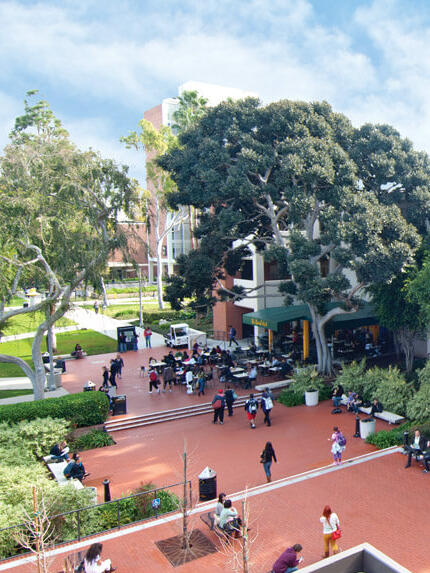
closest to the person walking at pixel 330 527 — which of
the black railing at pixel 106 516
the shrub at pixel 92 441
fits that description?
the black railing at pixel 106 516

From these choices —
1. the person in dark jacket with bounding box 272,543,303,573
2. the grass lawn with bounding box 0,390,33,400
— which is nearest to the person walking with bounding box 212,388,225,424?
the person in dark jacket with bounding box 272,543,303,573

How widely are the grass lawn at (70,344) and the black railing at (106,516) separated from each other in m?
19.7

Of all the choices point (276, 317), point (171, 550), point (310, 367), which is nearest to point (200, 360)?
point (276, 317)

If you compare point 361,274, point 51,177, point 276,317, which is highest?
point 51,177

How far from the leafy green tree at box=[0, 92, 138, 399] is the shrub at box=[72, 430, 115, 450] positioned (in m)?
3.16

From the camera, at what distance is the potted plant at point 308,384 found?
66.1ft

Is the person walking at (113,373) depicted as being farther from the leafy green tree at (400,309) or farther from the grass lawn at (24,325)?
the leafy green tree at (400,309)

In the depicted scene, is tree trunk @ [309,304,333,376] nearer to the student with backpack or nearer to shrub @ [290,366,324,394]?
shrub @ [290,366,324,394]

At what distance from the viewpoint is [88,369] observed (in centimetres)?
2792

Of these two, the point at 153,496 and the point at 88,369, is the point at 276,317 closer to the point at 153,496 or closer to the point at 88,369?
the point at 88,369

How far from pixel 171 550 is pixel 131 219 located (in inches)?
491

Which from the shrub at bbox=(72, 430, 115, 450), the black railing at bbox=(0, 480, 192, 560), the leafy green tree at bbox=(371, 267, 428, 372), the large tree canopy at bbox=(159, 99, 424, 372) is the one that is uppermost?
the large tree canopy at bbox=(159, 99, 424, 372)

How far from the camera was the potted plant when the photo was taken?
20156 mm

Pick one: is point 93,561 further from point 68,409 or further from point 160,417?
point 160,417
